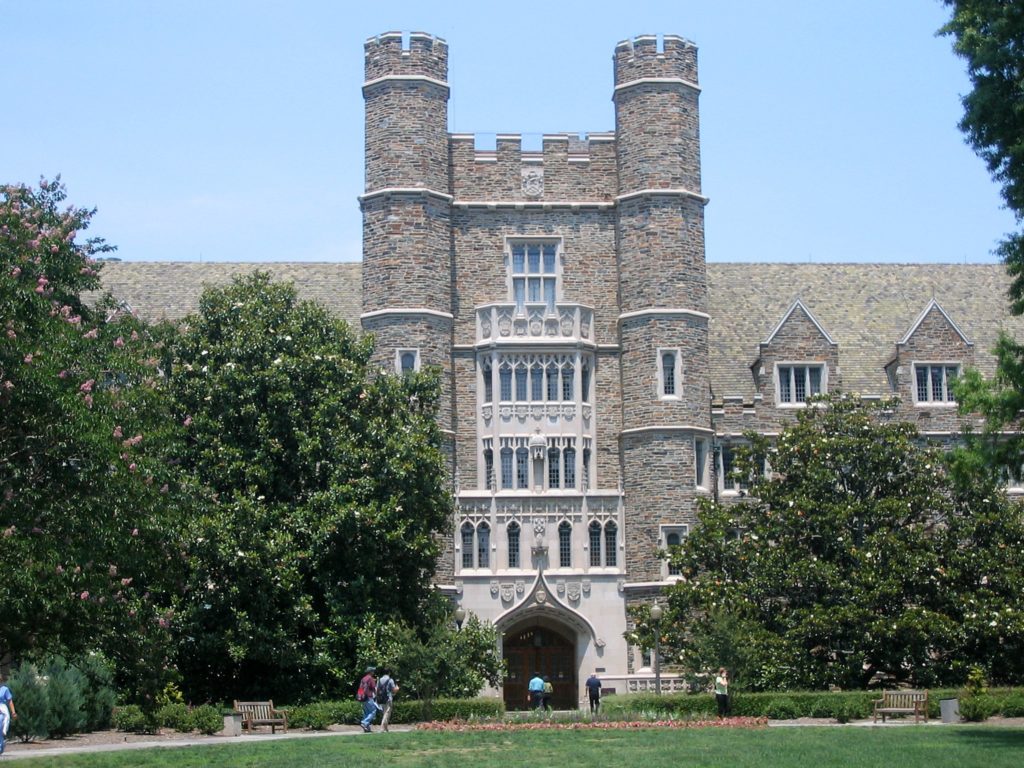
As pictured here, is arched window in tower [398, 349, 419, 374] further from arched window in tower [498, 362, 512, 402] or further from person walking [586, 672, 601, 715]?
person walking [586, 672, 601, 715]

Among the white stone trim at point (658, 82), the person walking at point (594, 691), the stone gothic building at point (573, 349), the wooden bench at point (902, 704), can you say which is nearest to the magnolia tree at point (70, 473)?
the person walking at point (594, 691)

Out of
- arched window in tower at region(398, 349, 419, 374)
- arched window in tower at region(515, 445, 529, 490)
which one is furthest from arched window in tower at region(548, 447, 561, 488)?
arched window in tower at region(398, 349, 419, 374)

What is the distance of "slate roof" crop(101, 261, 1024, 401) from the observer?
51281 millimetres

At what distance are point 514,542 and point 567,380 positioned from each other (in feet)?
16.6

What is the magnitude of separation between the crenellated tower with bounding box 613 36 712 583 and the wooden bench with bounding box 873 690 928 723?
1054 centimetres

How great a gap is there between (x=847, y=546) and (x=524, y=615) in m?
9.88

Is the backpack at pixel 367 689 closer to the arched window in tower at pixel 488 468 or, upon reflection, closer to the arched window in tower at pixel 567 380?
the arched window in tower at pixel 488 468

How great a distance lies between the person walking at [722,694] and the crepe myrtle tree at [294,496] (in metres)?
7.70

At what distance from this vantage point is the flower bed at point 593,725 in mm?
32375

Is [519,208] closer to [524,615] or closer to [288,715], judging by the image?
[524,615]

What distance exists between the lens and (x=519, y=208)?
159ft

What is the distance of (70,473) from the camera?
2648 cm

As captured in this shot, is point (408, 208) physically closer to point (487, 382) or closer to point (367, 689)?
point (487, 382)

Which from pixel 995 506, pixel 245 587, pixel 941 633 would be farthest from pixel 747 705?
pixel 245 587
